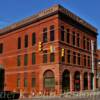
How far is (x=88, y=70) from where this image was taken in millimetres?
68938

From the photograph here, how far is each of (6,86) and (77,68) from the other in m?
20.0

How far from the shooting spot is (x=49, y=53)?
192 feet

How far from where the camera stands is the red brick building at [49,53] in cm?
5803

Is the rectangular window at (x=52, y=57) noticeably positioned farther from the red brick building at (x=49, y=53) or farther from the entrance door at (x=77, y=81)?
the entrance door at (x=77, y=81)

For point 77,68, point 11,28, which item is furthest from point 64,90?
point 11,28

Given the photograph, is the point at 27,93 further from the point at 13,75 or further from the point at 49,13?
the point at 49,13

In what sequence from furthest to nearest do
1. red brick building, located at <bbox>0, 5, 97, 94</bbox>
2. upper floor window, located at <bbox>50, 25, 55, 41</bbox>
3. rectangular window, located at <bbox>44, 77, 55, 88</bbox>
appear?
upper floor window, located at <bbox>50, 25, 55, 41</bbox>, red brick building, located at <bbox>0, 5, 97, 94</bbox>, rectangular window, located at <bbox>44, 77, 55, 88</bbox>

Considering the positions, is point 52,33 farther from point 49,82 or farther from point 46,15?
point 49,82

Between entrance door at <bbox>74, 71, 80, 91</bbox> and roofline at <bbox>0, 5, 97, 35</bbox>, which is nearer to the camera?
roofline at <bbox>0, 5, 97, 35</bbox>

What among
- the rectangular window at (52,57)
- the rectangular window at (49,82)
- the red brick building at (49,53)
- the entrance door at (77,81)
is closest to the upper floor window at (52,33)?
the red brick building at (49,53)

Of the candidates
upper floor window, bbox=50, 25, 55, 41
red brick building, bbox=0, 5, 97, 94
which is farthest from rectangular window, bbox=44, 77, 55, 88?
upper floor window, bbox=50, 25, 55, 41

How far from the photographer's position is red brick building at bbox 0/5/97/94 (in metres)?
58.0

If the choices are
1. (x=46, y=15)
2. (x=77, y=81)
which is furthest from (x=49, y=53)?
(x=77, y=81)

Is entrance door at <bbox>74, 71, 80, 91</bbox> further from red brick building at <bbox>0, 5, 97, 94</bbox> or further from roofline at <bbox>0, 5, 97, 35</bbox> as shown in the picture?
roofline at <bbox>0, 5, 97, 35</bbox>
